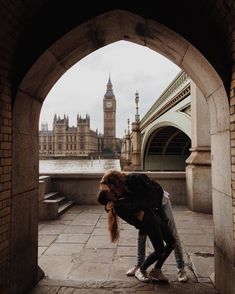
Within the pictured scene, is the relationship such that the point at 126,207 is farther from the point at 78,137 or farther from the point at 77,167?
the point at 78,137

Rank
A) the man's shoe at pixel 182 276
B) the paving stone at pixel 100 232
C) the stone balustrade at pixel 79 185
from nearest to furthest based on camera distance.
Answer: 1. the man's shoe at pixel 182 276
2. the paving stone at pixel 100 232
3. the stone balustrade at pixel 79 185

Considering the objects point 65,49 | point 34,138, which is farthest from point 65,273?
point 65,49

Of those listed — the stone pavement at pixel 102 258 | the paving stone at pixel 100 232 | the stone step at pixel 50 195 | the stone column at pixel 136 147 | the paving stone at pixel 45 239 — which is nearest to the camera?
the stone pavement at pixel 102 258

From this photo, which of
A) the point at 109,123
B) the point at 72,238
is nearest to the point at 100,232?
the point at 72,238

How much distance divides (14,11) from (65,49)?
734mm

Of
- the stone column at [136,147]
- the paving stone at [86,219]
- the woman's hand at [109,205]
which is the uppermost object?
the stone column at [136,147]

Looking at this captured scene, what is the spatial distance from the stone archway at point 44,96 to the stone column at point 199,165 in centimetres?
401

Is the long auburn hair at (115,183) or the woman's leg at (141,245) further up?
the long auburn hair at (115,183)

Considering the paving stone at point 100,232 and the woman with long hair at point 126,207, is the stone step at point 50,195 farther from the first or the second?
the woman with long hair at point 126,207

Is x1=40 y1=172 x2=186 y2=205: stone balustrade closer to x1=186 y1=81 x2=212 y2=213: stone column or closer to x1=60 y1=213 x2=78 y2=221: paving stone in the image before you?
x1=186 y1=81 x2=212 y2=213: stone column

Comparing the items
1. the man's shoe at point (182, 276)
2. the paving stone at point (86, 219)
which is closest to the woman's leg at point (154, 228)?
the man's shoe at point (182, 276)

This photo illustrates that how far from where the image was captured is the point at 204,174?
7.21 meters

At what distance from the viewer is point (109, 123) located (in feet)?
405

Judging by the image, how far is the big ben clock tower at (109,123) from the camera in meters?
123
